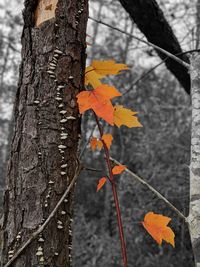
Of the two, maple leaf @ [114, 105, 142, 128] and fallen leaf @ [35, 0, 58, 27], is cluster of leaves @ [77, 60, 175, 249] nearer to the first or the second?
maple leaf @ [114, 105, 142, 128]

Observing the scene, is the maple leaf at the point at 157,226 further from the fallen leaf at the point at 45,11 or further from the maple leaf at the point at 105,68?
the fallen leaf at the point at 45,11

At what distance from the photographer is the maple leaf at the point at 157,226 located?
107 centimetres

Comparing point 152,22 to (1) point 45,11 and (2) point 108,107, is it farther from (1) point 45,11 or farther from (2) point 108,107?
(2) point 108,107

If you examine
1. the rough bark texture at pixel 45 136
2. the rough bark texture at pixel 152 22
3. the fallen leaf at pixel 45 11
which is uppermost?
the rough bark texture at pixel 152 22

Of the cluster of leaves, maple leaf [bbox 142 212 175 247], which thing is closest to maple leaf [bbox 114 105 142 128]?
the cluster of leaves

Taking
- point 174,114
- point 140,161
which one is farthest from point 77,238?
point 174,114

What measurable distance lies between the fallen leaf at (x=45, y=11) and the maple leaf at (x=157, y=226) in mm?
671

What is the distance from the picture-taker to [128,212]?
595cm

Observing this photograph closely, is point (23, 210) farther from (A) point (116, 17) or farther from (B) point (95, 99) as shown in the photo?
(A) point (116, 17)

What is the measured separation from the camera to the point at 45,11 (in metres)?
1.08

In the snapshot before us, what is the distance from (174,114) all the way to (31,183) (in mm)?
5789

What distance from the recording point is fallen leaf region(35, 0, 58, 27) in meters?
1.07

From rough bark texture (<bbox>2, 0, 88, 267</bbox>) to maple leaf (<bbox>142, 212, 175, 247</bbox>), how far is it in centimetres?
24

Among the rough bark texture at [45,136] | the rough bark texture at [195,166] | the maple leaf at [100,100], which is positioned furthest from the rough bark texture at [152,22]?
the maple leaf at [100,100]
